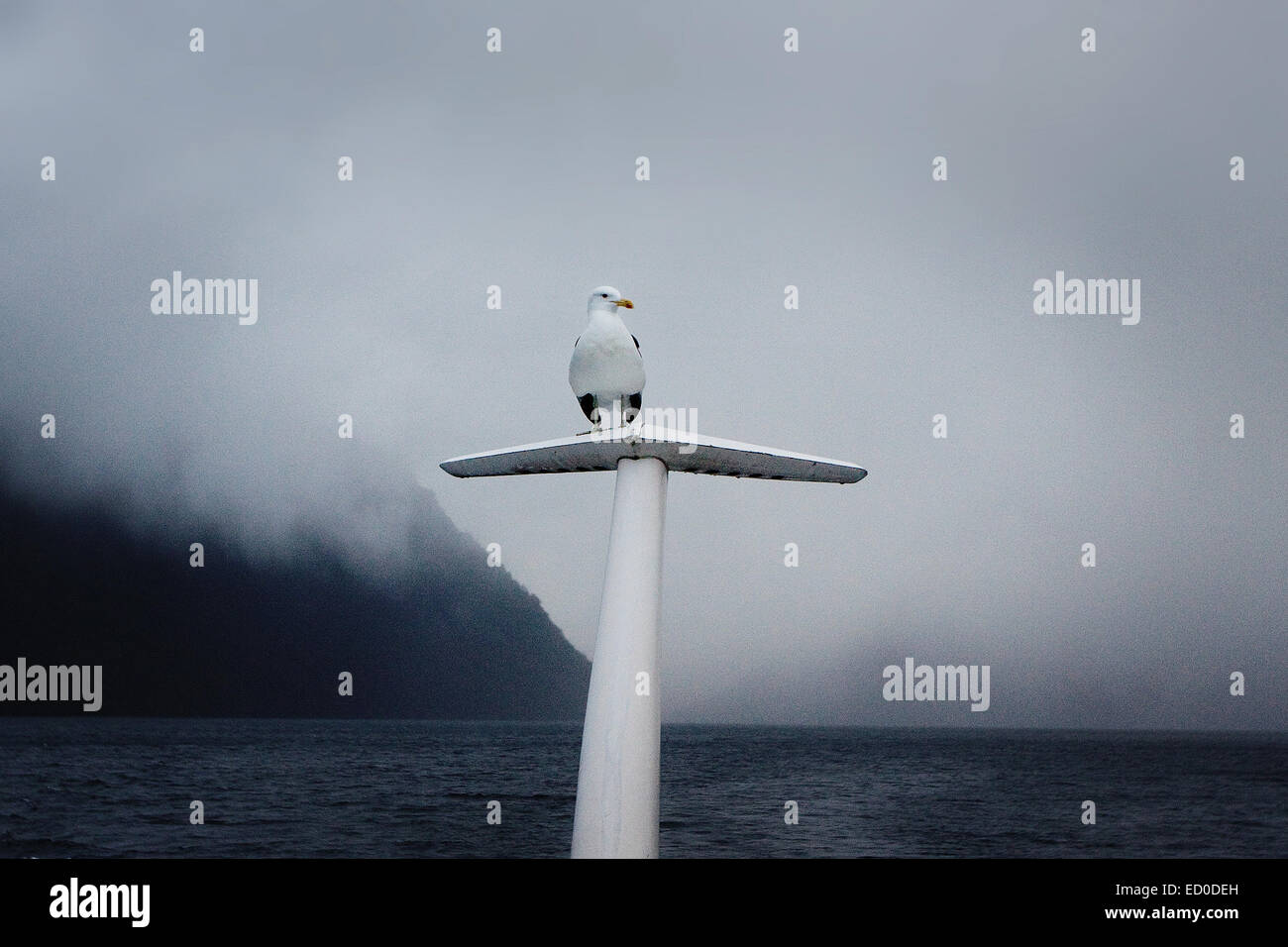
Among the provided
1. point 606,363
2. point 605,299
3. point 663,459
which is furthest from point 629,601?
point 605,299

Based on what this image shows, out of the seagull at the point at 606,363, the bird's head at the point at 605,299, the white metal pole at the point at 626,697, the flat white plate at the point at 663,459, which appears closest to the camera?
the white metal pole at the point at 626,697

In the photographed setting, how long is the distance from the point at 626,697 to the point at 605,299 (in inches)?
167

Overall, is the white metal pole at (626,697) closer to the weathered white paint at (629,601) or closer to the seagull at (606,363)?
the weathered white paint at (629,601)

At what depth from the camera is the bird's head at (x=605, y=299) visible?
1105cm

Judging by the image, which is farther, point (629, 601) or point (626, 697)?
point (629, 601)

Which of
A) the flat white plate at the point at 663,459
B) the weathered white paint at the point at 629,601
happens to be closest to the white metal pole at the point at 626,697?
the weathered white paint at the point at 629,601

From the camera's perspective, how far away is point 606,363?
35.4ft

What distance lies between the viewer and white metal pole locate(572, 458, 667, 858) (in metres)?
9.69

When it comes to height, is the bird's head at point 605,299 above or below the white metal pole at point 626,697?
above

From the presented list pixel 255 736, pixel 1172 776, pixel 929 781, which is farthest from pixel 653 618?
pixel 255 736

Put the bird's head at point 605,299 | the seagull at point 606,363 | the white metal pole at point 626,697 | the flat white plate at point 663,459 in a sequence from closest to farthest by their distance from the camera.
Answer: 1. the white metal pole at point 626,697
2. the flat white plate at point 663,459
3. the seagull at point 606,363
4. the bird's head at point 605,299

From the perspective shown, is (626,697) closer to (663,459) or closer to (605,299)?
(663,459)
